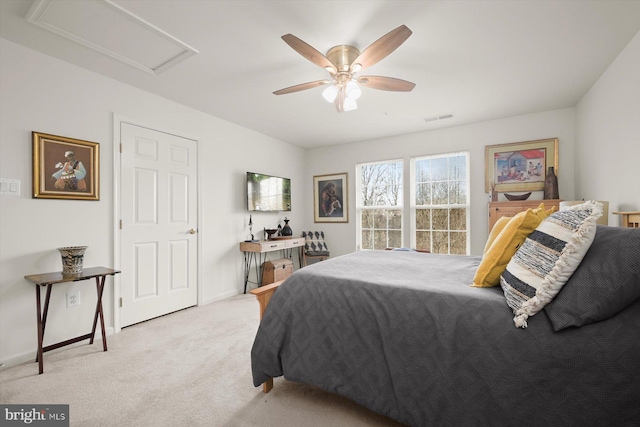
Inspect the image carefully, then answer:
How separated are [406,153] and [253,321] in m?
3.56

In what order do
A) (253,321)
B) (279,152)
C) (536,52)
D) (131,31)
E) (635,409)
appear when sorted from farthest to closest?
(279,152), (253,321), (536,52), (131,31), (635,409)

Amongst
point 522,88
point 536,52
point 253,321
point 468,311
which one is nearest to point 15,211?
point 253,321

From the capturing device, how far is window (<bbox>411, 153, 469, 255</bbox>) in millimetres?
4414

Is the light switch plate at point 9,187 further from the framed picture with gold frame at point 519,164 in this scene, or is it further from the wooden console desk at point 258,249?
the framed picture with gold frame at point 519,164

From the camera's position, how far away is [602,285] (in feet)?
3.46

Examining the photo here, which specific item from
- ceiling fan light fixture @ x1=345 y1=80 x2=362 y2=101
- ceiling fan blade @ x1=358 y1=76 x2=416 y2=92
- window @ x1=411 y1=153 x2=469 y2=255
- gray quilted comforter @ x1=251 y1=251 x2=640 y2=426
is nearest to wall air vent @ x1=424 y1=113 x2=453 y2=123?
window @ x1=411 y1=153 x2=469 y2=255

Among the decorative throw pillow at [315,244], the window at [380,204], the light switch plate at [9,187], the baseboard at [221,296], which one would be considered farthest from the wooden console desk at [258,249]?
the light switch plate at [9,187]

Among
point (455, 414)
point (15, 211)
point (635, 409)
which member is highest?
point (15, 211)

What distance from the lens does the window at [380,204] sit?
4.93 meters

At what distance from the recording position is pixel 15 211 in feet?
7.35

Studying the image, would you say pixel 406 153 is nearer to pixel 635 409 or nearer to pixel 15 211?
pixel 635 409

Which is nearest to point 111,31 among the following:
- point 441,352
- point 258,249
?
point 258,249

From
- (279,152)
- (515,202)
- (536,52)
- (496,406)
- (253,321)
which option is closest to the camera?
(496,406)

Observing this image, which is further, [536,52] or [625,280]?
[536,52]
